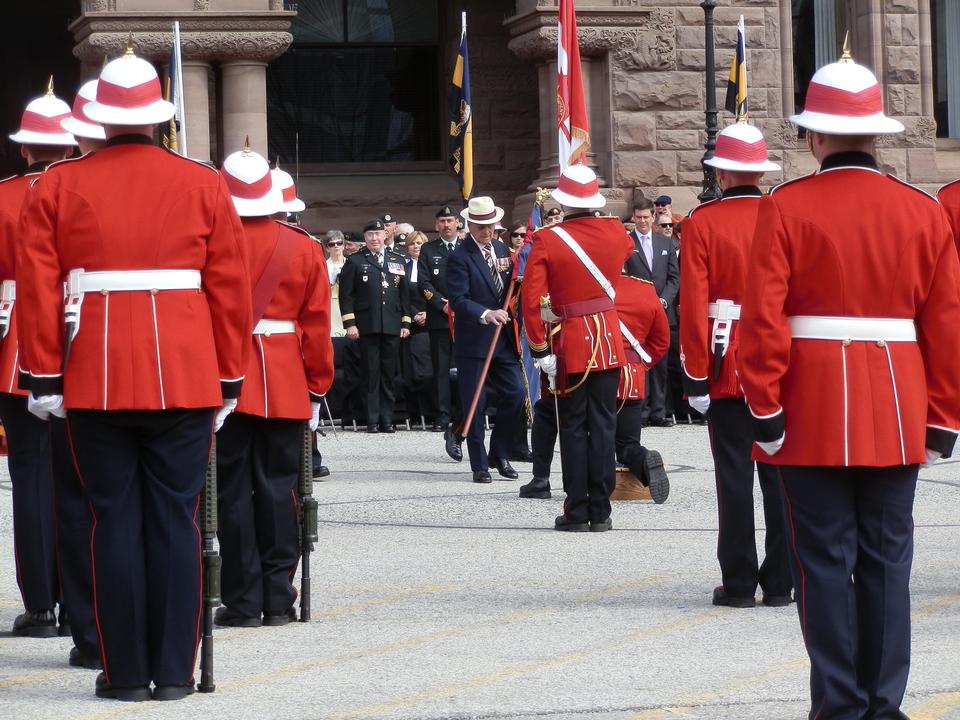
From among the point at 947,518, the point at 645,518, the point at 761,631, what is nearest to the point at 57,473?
the point at 761,631

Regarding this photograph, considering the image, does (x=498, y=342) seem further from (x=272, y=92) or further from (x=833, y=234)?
(x=272, y=92)

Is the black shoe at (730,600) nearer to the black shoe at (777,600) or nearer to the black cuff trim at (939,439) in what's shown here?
the black shoe at (777,600)

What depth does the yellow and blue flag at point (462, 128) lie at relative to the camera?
16.7m

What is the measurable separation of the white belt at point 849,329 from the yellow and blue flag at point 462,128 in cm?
1098

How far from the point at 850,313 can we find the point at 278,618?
3101mm

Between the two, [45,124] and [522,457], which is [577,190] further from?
[522,457]

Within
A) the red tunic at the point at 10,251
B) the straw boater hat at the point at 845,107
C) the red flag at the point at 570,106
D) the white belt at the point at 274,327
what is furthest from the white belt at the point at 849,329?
the red flag at the point at 570,106

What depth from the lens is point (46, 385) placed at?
6.20 meters

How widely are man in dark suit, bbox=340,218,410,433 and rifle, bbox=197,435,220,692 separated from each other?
10871 millimetres

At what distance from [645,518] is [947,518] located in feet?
5.50

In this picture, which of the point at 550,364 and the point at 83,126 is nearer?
the point at 83,126

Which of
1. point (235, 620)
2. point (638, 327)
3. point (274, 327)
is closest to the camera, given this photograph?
point (235, 620)

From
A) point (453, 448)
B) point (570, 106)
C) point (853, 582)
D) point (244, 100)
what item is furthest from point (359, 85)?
point (853, 582)

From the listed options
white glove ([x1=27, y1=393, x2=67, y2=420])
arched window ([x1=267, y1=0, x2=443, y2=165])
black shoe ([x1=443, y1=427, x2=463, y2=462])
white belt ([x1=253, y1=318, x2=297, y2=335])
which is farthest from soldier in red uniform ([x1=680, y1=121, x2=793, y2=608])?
arched window ([x1=267, y1=0, x2=443, y2=165])
